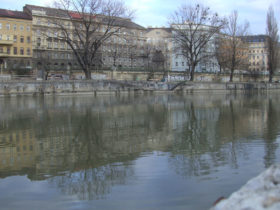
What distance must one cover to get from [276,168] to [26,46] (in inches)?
3321

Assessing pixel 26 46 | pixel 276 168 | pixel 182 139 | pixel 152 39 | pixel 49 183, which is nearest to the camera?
pixel 276 168

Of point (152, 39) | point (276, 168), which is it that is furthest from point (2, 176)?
point (152, 39)

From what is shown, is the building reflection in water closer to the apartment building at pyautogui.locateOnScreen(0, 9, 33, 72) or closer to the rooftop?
the apartment building at pyautogui.locateOnScreen(0, 9, 33, 72)

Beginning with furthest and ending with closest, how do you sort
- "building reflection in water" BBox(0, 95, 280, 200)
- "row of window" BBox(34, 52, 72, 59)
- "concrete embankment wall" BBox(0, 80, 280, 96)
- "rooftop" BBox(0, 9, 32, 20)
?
"row of window" BBox(34, 52, 72, 59) < "rooftop" BBox(0, 9, 32, 20) < "concrete embankment wall" BBox(0, 80, 280, 96) < "building reflection in water" BBox(0, 95, 280, 200)

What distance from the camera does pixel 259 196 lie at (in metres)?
3.48

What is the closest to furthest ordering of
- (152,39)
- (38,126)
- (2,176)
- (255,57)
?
(2,176) < (38,126) < (152,39) < (255,57)

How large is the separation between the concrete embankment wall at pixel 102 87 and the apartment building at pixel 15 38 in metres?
36.3

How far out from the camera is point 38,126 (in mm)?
14492

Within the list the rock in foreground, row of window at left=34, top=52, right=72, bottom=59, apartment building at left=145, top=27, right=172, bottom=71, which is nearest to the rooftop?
row of window at left=34, top=52, right=72, bottom=59

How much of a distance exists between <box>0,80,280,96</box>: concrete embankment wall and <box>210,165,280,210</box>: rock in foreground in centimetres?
4141

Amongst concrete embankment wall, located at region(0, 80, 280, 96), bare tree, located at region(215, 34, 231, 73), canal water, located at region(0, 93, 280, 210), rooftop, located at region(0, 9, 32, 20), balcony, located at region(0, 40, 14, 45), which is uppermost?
rooftop, located at region(0, 9, 32, 20)

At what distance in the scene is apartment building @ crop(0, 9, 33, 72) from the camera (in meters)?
76.0

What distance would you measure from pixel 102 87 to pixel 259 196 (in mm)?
44771

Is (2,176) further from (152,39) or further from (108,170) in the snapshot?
(152,39)
